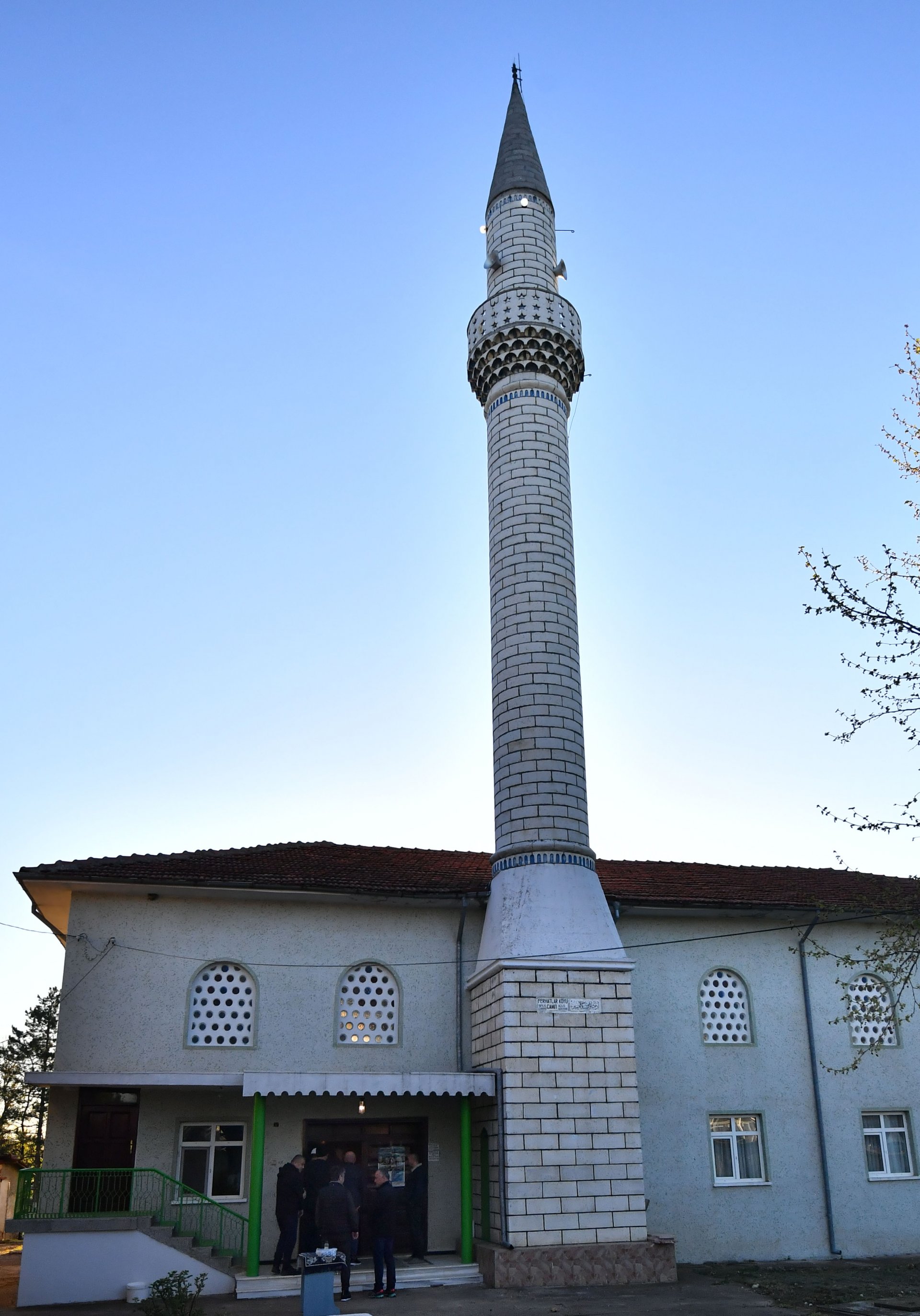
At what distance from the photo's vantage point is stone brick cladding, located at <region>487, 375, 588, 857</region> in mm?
15672

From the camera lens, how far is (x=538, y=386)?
18234mm

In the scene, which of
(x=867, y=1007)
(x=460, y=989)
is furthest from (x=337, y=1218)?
(x=867, y=1007)

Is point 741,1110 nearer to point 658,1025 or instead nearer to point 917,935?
point 658,1025

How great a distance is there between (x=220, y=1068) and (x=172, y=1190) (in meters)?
1.54

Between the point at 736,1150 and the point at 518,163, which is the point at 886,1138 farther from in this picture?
the point at 518,163

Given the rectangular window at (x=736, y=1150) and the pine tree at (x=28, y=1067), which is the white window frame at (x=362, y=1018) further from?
the pine tree at (x=28, y=1067)

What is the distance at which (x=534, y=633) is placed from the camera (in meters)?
16.5

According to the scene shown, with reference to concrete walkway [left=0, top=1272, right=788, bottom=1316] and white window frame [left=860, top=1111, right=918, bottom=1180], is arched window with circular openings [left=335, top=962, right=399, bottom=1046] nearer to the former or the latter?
concrete walkway [left=0, top=1272, right=788, bottom=1316]

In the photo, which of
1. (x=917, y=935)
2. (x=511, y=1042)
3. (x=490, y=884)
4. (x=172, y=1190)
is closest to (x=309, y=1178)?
(x=172, y=1190)

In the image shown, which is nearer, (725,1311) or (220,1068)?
(725,1311)

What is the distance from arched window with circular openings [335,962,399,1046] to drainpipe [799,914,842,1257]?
648 cm

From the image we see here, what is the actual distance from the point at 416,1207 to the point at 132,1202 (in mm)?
3550

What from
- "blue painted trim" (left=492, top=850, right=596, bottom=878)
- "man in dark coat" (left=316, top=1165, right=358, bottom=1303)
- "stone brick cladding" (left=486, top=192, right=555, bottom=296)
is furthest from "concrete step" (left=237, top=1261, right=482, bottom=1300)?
"stone brick cladding" (left=486, top=192, right=555, bottom=296)

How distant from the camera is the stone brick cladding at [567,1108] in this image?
13.4 metres
